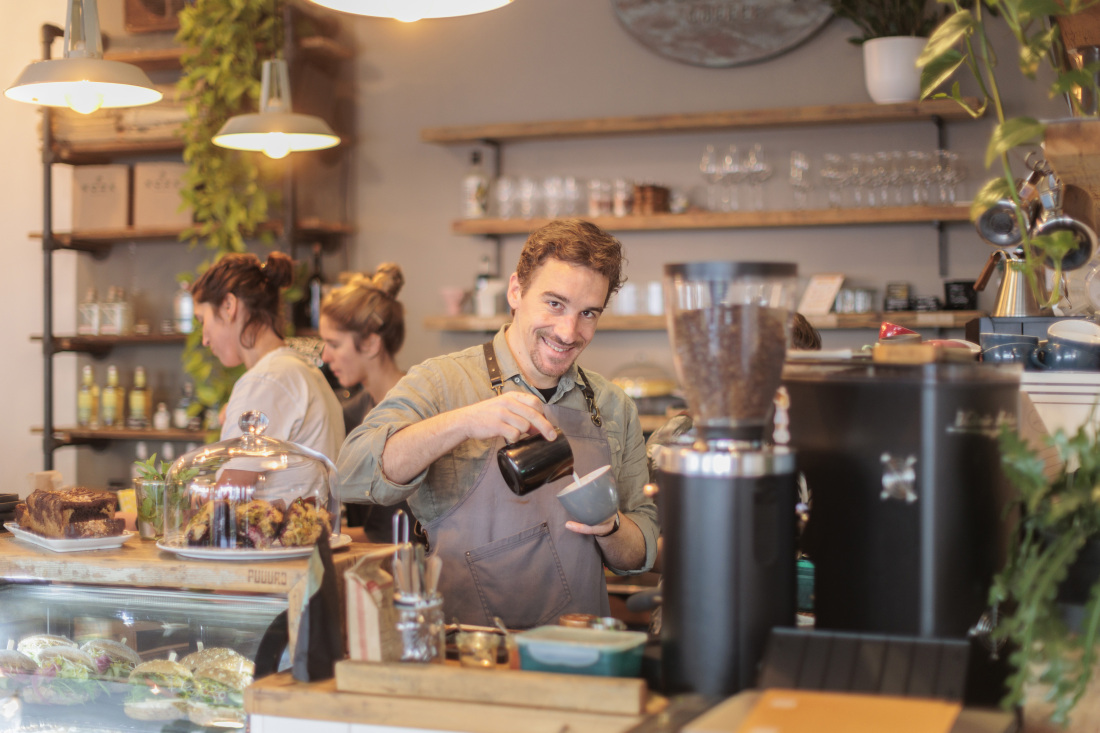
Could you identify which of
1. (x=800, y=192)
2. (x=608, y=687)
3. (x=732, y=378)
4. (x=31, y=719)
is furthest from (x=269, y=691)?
(x=800, y=192)

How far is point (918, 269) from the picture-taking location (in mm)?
4262

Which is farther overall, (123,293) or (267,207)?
(123,293)

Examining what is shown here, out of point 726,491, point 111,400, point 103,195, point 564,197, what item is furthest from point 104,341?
point 726,491

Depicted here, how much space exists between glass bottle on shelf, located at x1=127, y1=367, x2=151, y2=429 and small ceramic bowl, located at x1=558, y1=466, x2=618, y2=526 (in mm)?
3952

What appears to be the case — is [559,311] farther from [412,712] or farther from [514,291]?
[412,712]

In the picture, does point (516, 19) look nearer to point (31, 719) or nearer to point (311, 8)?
point (311, 8)

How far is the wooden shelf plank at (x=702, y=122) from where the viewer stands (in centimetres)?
404

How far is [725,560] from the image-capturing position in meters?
1.18

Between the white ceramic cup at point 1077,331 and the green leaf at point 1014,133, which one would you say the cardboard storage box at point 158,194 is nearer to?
the white ceramic cup at point 1077,331

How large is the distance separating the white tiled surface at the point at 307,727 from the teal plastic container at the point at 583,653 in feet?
0.49

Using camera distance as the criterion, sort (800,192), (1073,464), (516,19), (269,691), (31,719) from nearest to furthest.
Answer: (269,691), (1073,464), (31,719), (800,192), (516,19)

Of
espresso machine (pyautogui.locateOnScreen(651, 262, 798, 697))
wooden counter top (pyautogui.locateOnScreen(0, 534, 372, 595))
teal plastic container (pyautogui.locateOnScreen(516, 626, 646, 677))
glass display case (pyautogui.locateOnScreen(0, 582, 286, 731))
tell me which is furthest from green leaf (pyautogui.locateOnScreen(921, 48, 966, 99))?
glass display case (pyautogui.locateOnScreen(0, 582, 286, 731))

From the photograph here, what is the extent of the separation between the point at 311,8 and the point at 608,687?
4.39 metres

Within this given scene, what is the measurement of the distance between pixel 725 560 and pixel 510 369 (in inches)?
36.9
